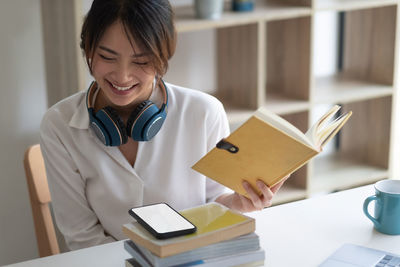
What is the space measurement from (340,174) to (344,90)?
1.34 feet

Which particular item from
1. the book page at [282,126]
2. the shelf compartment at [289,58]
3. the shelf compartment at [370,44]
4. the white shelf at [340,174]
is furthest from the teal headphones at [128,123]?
the shelf compartment at [370,44]

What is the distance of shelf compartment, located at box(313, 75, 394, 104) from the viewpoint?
283cm

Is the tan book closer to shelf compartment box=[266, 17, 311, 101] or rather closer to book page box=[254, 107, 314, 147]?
book page box=[254, 107, 314, 147]

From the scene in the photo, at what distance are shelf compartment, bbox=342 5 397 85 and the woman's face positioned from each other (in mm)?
1631

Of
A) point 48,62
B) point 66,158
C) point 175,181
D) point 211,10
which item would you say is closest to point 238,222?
point 175,181

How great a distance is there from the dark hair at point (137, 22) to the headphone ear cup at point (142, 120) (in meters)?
0.11

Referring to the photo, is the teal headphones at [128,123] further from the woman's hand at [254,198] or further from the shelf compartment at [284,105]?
the shelf compartment at [284,105]

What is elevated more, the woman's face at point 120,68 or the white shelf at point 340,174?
the woman's face at point 120,68

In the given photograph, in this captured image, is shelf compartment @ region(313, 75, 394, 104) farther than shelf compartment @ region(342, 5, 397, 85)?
No

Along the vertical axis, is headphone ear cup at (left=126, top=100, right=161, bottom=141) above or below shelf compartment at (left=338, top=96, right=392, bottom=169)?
above

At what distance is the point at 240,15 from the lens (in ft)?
8.25

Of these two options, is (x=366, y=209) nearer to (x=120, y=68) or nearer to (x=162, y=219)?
(x=162, y=219)

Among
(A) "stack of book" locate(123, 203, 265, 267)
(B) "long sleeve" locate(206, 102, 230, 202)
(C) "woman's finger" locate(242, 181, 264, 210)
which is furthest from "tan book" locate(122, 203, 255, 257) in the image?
(B) "long sleeve" locate(206, 102, 230, 202)

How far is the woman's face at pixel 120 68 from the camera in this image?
159 centimetres
